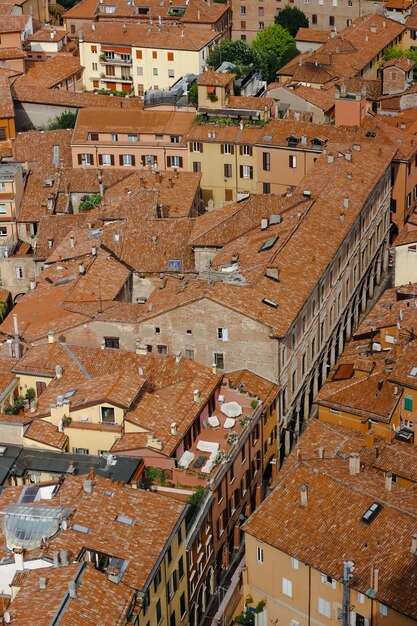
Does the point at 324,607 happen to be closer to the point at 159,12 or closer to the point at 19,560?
the point at 19,560

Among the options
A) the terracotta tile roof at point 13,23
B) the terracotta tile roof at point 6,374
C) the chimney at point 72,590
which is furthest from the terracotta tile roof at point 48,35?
the chimney at point 72,590

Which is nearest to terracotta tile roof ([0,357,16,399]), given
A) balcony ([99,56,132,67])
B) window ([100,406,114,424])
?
window ([100,406,114,424])

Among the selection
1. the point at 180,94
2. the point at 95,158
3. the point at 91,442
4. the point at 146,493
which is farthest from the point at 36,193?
the point at 146,493

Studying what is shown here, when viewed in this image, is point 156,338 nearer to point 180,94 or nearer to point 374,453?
point 374,453

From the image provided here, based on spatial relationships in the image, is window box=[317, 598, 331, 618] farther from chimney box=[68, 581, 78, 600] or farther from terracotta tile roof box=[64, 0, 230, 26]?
terracotta tile roof box=[64, 0, 230, 26]

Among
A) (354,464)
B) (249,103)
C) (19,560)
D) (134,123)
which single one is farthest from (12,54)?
(19,560)

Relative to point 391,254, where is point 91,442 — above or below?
above
